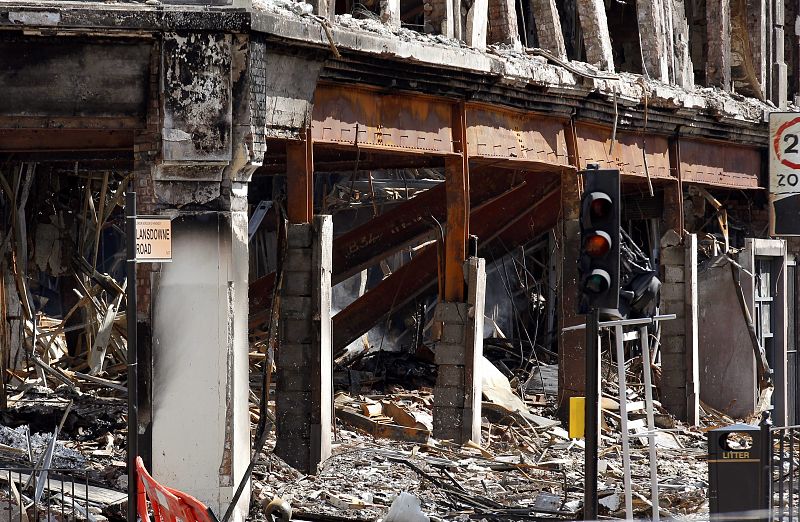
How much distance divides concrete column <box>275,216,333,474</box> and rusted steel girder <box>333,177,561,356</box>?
19.3 ft

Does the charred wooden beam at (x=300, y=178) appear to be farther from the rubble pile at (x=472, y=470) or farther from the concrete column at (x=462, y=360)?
the rubble pile at (x=472, y=470)

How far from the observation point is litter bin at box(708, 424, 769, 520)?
334 inches

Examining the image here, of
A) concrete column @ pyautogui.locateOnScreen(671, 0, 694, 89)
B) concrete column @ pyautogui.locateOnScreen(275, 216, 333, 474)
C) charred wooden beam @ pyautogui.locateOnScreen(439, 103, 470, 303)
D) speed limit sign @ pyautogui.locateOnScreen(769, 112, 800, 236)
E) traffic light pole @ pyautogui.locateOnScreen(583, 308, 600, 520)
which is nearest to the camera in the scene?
traffic light pole @ pyautogui.locateOnScreen(583, 308, 600, 520)

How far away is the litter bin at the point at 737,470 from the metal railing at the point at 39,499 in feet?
14.9

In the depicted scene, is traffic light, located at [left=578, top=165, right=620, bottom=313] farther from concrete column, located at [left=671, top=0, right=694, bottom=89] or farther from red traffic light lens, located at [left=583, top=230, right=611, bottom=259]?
concrete column, located at [left=671, top=0, right=694, bottom=89]

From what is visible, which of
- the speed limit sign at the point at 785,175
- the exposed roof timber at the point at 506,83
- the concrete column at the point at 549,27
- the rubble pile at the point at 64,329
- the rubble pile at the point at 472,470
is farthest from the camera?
the concrete column at the point at 549,27

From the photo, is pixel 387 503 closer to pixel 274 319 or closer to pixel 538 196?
pixel 274 319

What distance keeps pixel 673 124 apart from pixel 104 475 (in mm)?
8865

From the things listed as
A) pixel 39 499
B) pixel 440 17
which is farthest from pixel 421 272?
pixel 39 499

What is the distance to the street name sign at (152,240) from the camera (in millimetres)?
8492

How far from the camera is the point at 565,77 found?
14422 millimetres

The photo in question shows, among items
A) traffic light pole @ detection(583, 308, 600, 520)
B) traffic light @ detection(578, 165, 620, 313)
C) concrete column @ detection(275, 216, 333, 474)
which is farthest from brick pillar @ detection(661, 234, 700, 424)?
traffic light pole @ detection(583, 308, 600, 520)

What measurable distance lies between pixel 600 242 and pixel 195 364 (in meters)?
3.77

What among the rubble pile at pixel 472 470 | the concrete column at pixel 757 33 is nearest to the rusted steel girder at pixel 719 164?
the concrete column at pixel 757 33
